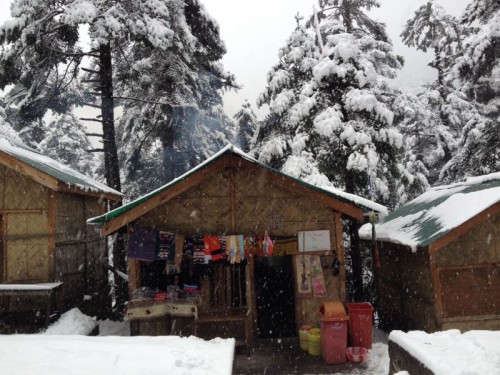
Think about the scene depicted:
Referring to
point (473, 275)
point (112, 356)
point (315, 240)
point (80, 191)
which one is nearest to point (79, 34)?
point (80, 191)

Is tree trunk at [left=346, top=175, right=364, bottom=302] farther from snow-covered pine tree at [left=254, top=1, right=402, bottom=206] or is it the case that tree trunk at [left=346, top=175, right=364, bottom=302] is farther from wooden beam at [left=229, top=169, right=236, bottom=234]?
wooden beam at [left=229, top=169, right=236, bottom=234]

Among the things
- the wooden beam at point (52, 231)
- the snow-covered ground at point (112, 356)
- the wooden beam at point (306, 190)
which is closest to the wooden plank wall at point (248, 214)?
the wooden beam at point (306, 190)

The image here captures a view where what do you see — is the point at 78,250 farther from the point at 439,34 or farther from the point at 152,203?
the point at 439,34

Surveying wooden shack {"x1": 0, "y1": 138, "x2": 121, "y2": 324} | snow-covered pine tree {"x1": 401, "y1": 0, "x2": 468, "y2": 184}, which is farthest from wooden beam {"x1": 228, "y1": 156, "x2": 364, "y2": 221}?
snow-covered pine tree {"x1": 401, "y1": 0, "x2": 468, "y2": 184}

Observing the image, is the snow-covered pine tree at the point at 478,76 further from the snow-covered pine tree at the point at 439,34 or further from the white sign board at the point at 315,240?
the white sign board at the point at 315,240

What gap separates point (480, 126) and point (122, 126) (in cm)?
1639

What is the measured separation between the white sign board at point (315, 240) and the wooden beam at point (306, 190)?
75 cm

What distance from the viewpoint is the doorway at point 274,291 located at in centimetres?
1312

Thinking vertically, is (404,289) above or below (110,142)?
below

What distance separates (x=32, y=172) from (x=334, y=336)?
826 centimetres

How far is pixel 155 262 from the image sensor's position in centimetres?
1084

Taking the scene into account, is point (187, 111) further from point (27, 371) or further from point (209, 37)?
point (27, 371)

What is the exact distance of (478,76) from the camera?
14039mm

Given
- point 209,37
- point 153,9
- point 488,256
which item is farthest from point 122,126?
point 488,256
